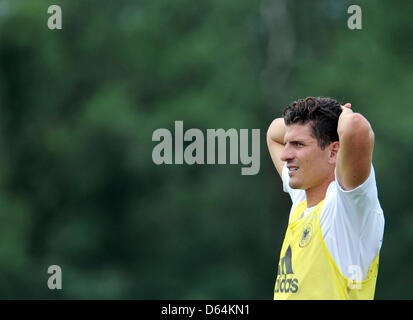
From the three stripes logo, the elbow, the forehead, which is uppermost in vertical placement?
the forehead

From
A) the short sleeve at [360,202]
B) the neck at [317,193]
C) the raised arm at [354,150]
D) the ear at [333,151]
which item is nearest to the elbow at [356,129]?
the raised arm at [354,150]

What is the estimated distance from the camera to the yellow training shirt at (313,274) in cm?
407

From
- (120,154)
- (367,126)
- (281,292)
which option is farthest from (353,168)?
(120,154)

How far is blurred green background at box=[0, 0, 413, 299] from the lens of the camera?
53.5 feet

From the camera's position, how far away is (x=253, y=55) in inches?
688

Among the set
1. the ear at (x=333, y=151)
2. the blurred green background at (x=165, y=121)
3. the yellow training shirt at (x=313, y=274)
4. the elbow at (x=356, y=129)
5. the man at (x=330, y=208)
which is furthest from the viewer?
the blurred green background at (x=165, y=121)

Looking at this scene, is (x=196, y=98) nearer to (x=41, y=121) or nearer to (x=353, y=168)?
(x=41, y=121)

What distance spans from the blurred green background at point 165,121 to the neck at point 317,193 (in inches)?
452

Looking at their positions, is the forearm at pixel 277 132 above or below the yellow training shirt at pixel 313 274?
above

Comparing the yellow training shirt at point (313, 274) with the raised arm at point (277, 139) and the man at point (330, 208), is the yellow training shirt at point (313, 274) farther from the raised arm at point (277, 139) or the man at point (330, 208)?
the raised arm at point (277, 139)

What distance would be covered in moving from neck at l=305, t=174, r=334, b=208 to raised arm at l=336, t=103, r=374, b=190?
44cm

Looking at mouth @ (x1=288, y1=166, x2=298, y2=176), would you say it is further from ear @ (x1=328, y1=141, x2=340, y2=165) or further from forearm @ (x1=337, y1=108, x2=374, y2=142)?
forearm @ (x1=337, y1=108, x2=374, y2=142)

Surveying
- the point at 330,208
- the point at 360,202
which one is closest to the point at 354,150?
the point at 360,202

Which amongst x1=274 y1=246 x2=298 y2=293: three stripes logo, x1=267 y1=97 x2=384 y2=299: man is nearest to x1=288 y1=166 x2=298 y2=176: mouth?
x1=267 y1=97 x2=384 y2=299: man
